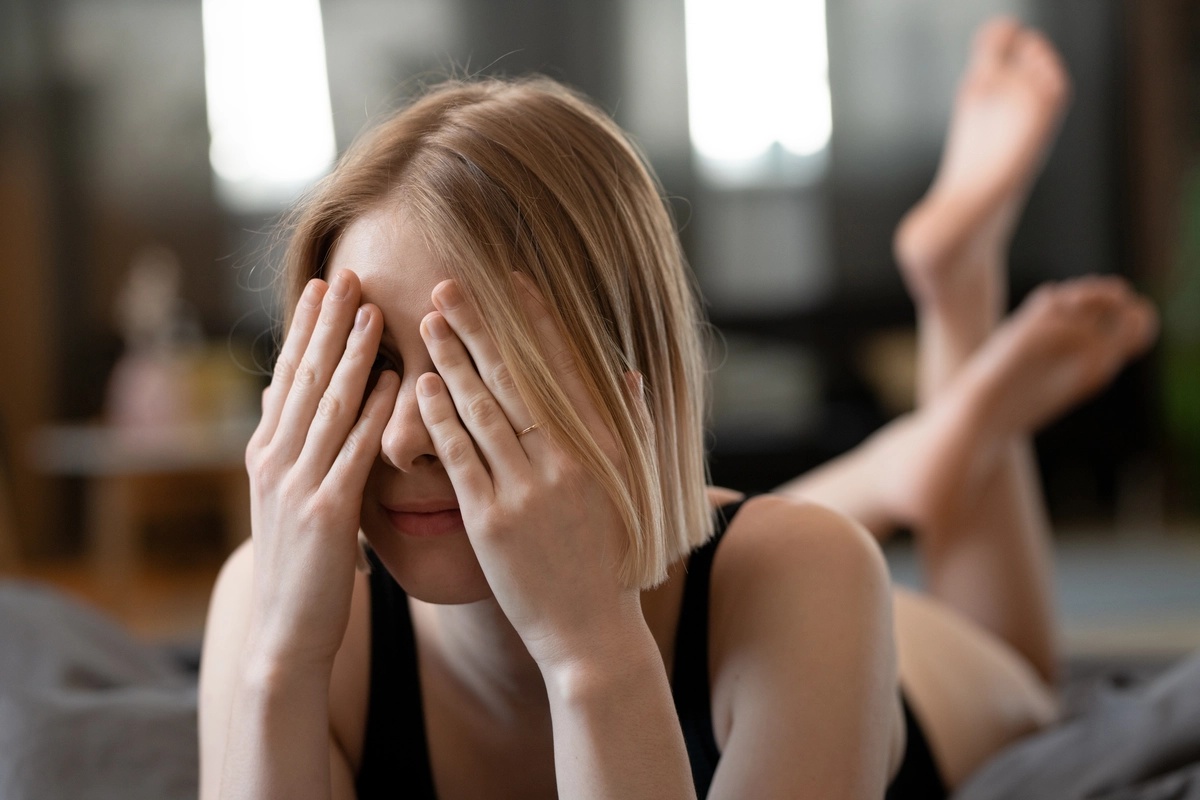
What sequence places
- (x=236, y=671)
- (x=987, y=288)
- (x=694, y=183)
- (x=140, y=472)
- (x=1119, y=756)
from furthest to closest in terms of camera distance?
(x=694, y=183) → (x=140, y=472) → (x=987, y=288) → (x=1119, y=756) → (x=236, y=671)

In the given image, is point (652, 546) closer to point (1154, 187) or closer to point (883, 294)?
point (883, 294)

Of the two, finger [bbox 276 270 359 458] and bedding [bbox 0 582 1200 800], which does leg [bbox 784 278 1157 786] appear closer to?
bedding [bbox 0 582 1200 800]

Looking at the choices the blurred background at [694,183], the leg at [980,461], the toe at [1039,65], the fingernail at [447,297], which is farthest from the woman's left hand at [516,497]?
the blurred background at [694,183]

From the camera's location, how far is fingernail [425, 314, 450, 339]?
66 cm

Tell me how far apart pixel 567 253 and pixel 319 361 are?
0.17 metres

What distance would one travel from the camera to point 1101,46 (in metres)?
4.50

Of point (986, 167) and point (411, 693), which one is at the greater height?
point (986, 167)

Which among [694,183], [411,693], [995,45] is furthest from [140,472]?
[411,693]

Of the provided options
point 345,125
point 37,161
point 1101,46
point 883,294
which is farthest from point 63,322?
point 1101,46

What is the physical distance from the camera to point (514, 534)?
0.66 meters

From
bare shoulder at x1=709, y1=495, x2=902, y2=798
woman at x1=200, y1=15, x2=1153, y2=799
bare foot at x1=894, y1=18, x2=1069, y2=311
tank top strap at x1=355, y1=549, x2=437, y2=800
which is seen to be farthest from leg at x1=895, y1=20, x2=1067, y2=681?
tank top strap at x1=355, y1=549, x2=437, y2=800

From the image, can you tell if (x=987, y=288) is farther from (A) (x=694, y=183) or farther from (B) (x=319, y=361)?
(A) (x=694, y=183)

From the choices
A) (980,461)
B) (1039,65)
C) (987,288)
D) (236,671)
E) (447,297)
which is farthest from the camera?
(1039,65)

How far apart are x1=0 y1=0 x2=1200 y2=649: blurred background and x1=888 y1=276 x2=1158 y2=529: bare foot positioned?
2732 mm
